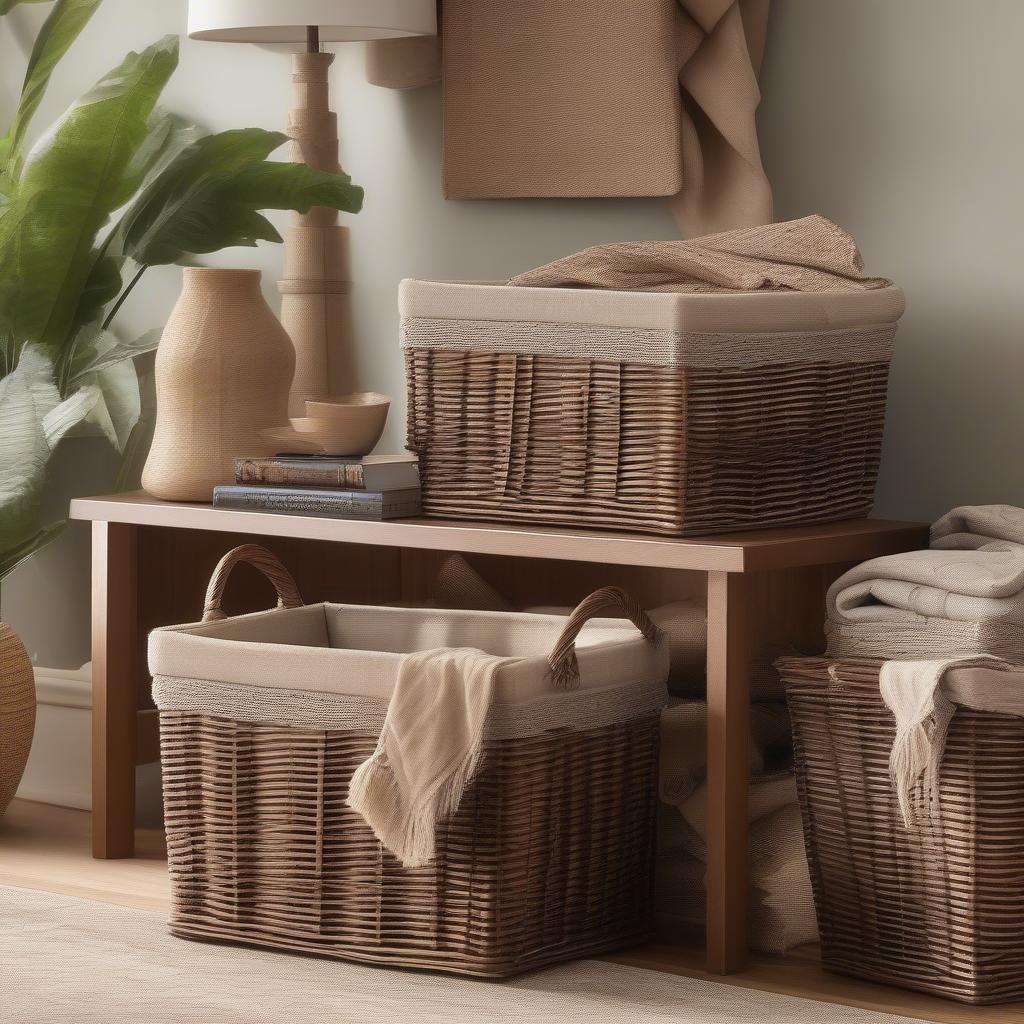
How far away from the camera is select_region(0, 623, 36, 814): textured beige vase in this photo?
2.54m

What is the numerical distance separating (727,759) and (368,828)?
0.38m

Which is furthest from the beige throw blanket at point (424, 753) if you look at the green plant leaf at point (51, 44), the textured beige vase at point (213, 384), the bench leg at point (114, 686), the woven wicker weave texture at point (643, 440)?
the green plant leaf at point (51, 44)

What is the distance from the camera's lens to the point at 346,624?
2178mm

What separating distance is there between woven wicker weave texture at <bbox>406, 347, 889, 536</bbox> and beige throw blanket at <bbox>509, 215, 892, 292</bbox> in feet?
0.32

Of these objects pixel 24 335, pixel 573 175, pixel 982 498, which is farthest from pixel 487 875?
pixel 24 335

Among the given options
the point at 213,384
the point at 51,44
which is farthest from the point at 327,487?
the point at 51,44

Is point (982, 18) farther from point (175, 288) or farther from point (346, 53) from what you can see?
point (175, 288)

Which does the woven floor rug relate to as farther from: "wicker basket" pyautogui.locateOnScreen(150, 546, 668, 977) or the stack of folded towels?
the stack of folded towels

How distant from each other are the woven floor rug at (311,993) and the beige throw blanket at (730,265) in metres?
0.75

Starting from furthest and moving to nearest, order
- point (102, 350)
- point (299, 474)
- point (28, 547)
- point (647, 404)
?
point (102, 350) → point (28, 547) → point (299, 474) → point (647, 404)

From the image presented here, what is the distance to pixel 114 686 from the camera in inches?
94.4

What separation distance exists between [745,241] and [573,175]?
38 centimetres

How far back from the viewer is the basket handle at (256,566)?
2115mm

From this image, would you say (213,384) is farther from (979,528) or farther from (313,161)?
(979,528)
